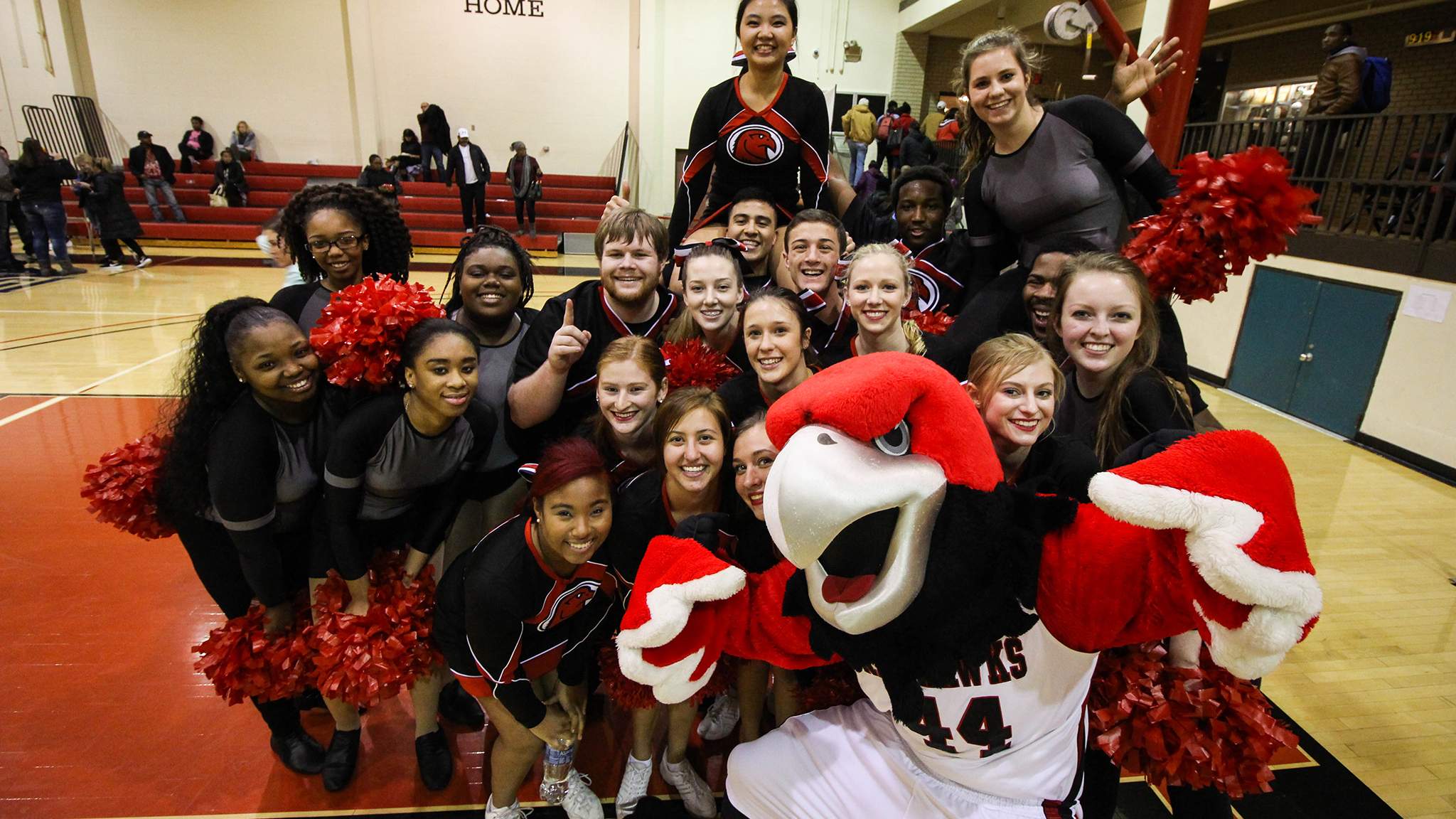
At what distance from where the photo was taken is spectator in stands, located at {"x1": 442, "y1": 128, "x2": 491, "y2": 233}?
12.4 meters

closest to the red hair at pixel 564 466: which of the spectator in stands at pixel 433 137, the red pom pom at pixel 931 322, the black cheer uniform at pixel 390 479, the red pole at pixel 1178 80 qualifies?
the black cheer uniform at pixel 390 479

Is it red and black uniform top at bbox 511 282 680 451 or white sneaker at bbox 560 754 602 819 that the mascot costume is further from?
red and black uniform top at bbox 511 282 680 451

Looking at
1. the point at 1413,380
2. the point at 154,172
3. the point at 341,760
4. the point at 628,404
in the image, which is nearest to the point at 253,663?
the point at 341,760

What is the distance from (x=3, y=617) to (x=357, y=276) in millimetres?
1980

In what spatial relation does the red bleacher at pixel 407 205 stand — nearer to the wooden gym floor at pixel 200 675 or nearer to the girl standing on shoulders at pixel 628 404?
the wooden gym floor at pixel 200 675

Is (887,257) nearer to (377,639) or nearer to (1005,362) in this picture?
(1005,362)

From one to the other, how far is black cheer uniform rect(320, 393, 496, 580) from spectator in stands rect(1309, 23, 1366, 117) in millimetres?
7080

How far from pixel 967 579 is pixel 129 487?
2.30m

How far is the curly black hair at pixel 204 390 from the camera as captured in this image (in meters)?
1.91

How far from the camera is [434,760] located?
88.0 inches

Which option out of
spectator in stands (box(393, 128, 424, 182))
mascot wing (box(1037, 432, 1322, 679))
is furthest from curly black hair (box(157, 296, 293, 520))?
spectator in stands (box(393, 128, 424, 182))

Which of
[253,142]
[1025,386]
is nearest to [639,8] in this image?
[253,142]

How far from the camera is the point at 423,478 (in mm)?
2061

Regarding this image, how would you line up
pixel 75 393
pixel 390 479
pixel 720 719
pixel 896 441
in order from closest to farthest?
1. pixel 896 441
2. pixel 390 479
3. pixel 720 719
4. pixel 75 393
